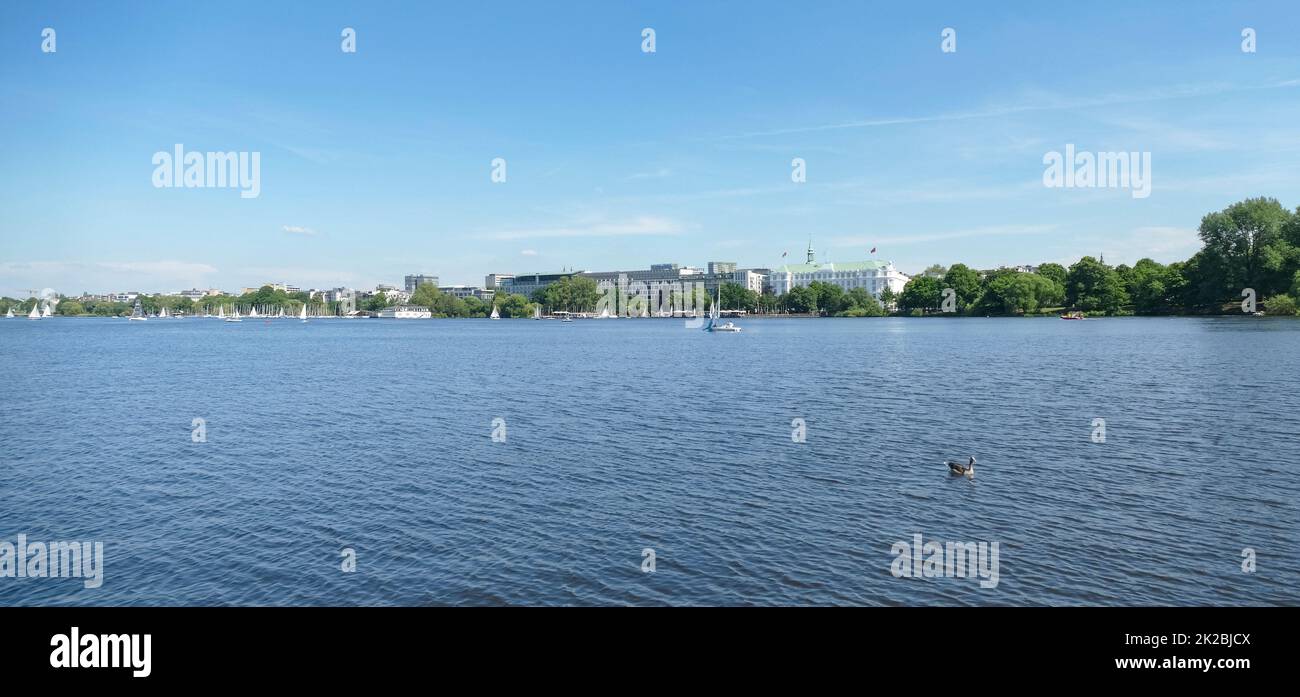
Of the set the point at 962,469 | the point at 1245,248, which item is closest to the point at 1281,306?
the point at 1245,248

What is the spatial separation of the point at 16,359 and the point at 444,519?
91307mm

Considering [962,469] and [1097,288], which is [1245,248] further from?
[962,469]

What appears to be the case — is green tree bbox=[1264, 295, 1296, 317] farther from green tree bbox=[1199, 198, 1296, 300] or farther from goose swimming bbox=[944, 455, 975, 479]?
goose swimming bbox=[944, 455, 975, 479]

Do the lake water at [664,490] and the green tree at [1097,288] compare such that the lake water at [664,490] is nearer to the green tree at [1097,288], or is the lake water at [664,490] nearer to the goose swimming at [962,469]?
the goose swimming at [962,469]

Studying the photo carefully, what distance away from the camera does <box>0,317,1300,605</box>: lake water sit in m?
18.2

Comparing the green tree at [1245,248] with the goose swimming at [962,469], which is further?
the green tree at [1245,248]

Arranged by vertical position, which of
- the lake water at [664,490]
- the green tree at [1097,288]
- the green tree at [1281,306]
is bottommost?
the lake water at [664,490]

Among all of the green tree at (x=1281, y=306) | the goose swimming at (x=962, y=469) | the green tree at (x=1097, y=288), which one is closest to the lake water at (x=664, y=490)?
the goose swimming at (x=962, y=469)

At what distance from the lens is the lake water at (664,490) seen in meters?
18.2

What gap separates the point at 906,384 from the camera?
180 feet

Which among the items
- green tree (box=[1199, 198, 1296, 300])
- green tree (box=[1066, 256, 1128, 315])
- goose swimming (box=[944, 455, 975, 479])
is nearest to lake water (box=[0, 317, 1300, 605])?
goose swimming (box=[944, 455, 975, 479])

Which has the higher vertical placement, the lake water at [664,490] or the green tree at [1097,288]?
the green tree at [1097,288]

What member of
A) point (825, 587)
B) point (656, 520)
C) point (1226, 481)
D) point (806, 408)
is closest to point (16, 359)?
point (806, 408)
